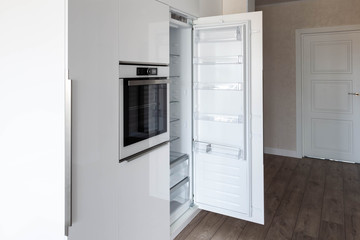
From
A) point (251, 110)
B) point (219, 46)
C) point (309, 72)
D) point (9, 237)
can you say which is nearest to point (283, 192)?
point (251, 110)

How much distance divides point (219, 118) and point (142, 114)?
96 cm

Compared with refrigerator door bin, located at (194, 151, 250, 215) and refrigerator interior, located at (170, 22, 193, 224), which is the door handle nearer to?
refrigerator interior, located at (170, 22, 193, 224)

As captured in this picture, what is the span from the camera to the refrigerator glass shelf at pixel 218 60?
245 centimetres

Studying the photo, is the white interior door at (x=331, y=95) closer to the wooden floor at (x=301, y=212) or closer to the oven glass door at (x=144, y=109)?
the wooden floor at (x=301, y=212)

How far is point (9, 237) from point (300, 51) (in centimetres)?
489

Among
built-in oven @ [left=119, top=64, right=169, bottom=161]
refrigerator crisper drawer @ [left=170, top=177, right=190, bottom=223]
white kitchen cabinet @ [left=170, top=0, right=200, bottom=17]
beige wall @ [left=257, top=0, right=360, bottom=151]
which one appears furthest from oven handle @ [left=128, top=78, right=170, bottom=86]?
beige wall @ [left=257, top=0, right=360, bottom=151]

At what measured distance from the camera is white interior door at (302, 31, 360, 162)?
14.7 ft

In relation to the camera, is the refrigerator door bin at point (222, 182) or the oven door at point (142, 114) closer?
the oven door at point (142, 114)

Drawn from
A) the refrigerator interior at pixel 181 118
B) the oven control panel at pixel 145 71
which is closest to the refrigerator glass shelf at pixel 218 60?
the refrigerator interior at pixel 181 118

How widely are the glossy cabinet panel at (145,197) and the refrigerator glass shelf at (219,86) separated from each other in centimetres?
82

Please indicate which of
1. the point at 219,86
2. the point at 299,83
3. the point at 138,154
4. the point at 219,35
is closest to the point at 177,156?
the point at 219,86

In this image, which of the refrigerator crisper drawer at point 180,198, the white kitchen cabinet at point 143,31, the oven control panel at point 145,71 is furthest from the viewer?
the refrigerator crisper drawer at point 180,198

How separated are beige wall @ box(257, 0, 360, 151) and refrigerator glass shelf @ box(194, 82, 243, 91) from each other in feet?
9.41

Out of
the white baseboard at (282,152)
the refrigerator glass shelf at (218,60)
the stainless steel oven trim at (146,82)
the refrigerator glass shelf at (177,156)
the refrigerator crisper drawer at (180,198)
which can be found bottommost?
the refrigerator crisper drawer at (180,198)
